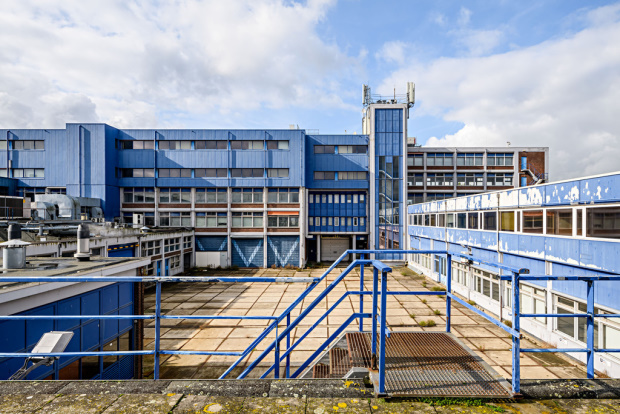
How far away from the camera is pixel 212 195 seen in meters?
29.6

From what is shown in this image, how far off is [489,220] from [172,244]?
77.4 ft

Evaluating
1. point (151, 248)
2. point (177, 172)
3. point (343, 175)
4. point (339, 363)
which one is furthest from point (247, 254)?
point (339, 363)

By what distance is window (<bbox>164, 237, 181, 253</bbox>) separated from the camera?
2430 centimetres

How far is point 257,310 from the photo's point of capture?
1590cm

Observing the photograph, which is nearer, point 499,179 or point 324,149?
point 324,149

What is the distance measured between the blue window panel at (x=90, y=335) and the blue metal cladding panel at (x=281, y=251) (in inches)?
882

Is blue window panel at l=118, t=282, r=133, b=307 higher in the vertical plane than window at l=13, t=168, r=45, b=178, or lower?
lower

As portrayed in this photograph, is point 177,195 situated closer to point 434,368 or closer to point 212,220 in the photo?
point 212,220

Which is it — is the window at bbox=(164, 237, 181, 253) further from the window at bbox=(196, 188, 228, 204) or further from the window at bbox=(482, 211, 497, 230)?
the window at bbox=(482, 211, 497, 230)

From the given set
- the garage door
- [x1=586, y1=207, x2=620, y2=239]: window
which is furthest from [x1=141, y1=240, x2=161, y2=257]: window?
[x1=586, y1=207, x2=620, y2=239]: window

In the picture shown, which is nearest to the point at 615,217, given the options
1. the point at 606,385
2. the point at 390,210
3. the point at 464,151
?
the point at 606,385

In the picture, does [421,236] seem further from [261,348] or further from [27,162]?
[27,162]

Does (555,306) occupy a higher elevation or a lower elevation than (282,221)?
lower

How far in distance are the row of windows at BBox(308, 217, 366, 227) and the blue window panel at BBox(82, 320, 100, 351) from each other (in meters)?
24.5
